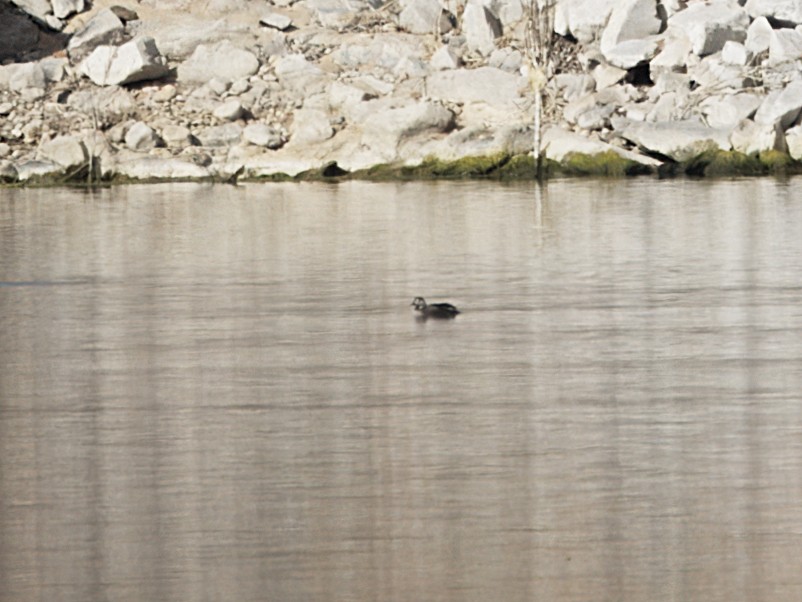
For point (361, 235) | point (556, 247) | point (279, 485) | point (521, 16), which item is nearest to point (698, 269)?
point (556, 247)

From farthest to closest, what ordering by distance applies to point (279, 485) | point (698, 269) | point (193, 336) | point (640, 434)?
point (698, 269) → point (193, 336) → point (640, 434) → point (279, 485)

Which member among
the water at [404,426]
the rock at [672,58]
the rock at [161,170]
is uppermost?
the rock at [672,58]

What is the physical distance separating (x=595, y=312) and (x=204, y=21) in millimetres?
25979

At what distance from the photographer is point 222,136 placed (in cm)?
3297

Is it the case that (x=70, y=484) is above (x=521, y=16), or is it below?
below

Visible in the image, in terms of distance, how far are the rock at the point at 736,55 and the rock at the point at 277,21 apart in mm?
9338

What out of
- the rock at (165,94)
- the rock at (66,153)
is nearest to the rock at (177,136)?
the rock at (165,94)

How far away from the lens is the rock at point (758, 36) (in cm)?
3294

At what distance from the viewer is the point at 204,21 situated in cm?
3766

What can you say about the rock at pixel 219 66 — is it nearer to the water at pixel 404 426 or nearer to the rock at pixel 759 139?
the rock at pixel 759 139

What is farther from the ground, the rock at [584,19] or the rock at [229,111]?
the rock at [584,19]

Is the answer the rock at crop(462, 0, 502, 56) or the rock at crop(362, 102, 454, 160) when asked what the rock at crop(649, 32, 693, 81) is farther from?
the rock at crop(362, 102, 454, 160)

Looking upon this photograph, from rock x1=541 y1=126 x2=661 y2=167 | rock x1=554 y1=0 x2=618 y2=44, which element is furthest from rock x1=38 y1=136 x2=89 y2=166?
rock x1=554 y1=0 x2=618 y2=44

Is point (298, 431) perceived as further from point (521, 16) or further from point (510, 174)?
point (521, 16)
